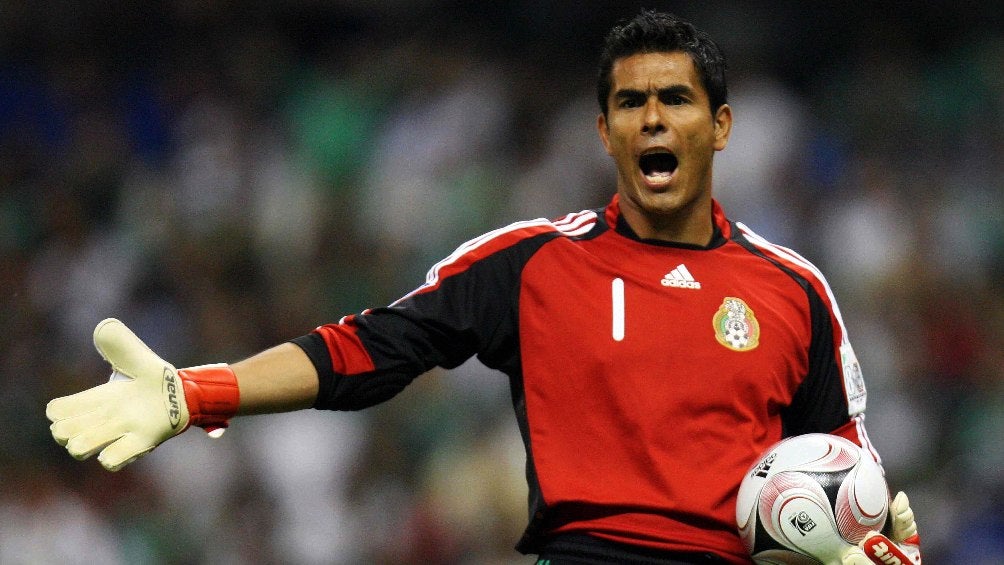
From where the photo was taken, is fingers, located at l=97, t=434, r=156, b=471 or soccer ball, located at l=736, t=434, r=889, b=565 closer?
fingers, located at l=97, t=434, r=156, b=471

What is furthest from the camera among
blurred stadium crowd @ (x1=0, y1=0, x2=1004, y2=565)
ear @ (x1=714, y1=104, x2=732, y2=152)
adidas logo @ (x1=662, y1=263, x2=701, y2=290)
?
blurred stadium crowd @ (x1=0, y1=0, x2=1004, y2=565)

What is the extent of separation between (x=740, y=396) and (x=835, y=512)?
1.40 feet

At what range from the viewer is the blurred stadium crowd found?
845cm

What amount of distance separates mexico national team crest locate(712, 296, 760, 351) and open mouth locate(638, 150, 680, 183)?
404mm

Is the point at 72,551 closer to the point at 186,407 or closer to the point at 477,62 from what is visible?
the point at 477,62

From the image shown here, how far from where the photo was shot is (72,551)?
8.57 meters

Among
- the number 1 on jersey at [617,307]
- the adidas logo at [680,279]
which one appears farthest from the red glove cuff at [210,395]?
the adidas logo at [680,279]

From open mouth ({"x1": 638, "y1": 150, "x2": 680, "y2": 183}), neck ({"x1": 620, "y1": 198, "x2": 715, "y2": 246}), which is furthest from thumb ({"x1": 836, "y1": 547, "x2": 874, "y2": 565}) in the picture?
open mouth ({"x1": 638, "y1": 150, "x2": 680, "y2": 183})

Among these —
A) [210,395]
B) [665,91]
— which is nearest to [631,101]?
[665,91]

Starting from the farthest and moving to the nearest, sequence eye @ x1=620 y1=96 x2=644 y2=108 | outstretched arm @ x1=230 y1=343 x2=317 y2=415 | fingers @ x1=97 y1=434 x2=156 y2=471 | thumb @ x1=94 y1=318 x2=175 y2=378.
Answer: eye @ x1=620 y1=96 x2=644 y2=108
outstretched arm @ x1=230 y1=343 x2=317 y2=415
thumb @ x1=94 y1=318 x2=175 y2=378
fingers @ x1=97 y1=434 x2=156 y2=471

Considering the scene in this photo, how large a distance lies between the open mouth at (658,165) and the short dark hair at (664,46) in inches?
8.1

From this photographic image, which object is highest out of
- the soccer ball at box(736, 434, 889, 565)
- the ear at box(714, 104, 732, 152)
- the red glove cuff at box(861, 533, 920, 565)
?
the ear at box(714, 104, 732, 152)

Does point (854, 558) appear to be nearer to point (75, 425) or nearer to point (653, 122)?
point (653, 122)

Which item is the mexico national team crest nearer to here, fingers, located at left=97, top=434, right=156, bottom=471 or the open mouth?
the open mouth
